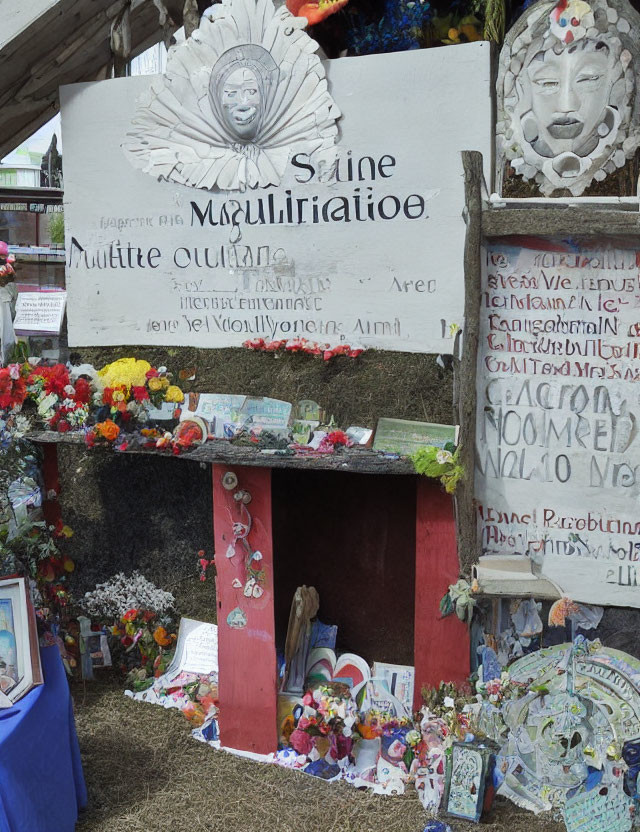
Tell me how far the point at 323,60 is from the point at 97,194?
1.86 metres

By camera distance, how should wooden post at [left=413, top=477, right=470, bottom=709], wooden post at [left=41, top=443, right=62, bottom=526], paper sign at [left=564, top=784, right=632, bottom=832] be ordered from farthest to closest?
wooden post at [left=41, top=443, right=62, bottom=526] < wooden post at [left=413, top=477, right=470, bottom=709] < paper sign at [left=564, top=784, right=632, bottom=832]

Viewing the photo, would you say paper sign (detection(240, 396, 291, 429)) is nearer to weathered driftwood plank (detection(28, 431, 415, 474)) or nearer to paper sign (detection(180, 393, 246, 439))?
paper sign (detection(180, 393, 246, 439))

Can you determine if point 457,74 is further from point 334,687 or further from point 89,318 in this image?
point 334,687

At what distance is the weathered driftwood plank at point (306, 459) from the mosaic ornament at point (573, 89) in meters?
1.78

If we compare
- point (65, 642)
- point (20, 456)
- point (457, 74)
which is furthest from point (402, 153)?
point (65, 642)

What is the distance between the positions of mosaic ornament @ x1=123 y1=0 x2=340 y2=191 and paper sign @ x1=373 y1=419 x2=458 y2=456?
1689 mm

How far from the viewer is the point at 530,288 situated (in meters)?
5.29

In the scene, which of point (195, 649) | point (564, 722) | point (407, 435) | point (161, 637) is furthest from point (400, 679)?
point (161, 637)

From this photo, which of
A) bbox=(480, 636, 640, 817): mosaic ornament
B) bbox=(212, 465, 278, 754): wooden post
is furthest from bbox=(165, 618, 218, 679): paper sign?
bbox=(480, 636, 640, 817): mosaic ornament

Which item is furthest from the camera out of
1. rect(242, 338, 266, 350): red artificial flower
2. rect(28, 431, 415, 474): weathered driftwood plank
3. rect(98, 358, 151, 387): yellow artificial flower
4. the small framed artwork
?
rect(98, 358, 151, 387): yellow artificial flower

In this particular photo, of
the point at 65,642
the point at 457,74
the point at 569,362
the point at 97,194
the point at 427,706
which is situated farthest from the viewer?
the point at 65,642

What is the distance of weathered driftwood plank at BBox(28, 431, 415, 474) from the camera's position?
18.8ft

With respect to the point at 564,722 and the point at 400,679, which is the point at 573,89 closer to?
the point at 564,722

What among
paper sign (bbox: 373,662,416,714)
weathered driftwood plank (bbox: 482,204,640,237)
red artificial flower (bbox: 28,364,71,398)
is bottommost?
paper sign (bbox: 373,662,416,714)
